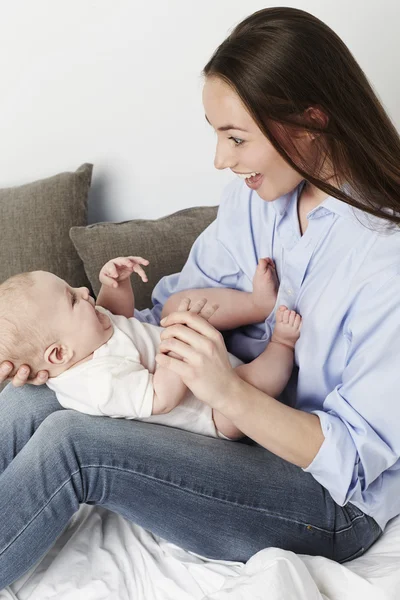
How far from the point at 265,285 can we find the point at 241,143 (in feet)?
1.15

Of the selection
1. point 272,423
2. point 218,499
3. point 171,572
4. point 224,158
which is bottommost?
point 171,572

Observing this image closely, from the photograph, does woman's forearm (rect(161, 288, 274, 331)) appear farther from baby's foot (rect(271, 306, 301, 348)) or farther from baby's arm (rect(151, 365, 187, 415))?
baby's arm (rect(151, 365, 187, 415))

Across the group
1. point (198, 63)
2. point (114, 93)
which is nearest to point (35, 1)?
point (114, 93)

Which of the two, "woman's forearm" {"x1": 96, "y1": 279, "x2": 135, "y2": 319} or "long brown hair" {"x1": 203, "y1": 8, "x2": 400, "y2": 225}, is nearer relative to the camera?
"long brown hair" {"x1": 203, "y1": 8, "x2": 400, "y2": 225}

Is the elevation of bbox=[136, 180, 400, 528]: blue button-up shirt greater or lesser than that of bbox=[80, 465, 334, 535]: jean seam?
greater

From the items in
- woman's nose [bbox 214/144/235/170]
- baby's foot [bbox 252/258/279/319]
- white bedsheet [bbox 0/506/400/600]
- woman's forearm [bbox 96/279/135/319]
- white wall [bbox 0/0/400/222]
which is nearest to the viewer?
white bedsheet [bbox 0/506/400/600]

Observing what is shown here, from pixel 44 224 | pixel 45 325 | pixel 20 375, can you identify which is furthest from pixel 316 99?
pixel 44 224

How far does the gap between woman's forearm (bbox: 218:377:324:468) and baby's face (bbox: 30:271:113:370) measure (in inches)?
13.3

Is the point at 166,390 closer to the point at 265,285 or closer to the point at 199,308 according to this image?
the point at 199,308

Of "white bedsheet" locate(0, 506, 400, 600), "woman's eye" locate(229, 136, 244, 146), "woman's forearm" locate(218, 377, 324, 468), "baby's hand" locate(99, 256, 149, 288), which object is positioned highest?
"woman's eye" locate(229, 136, 244, 146)

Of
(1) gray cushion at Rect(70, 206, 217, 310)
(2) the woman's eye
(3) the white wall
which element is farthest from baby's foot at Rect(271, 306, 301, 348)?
(3) the white wall

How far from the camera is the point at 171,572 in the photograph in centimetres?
150

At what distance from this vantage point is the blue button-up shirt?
138 centimetres

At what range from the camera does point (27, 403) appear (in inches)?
64.1
